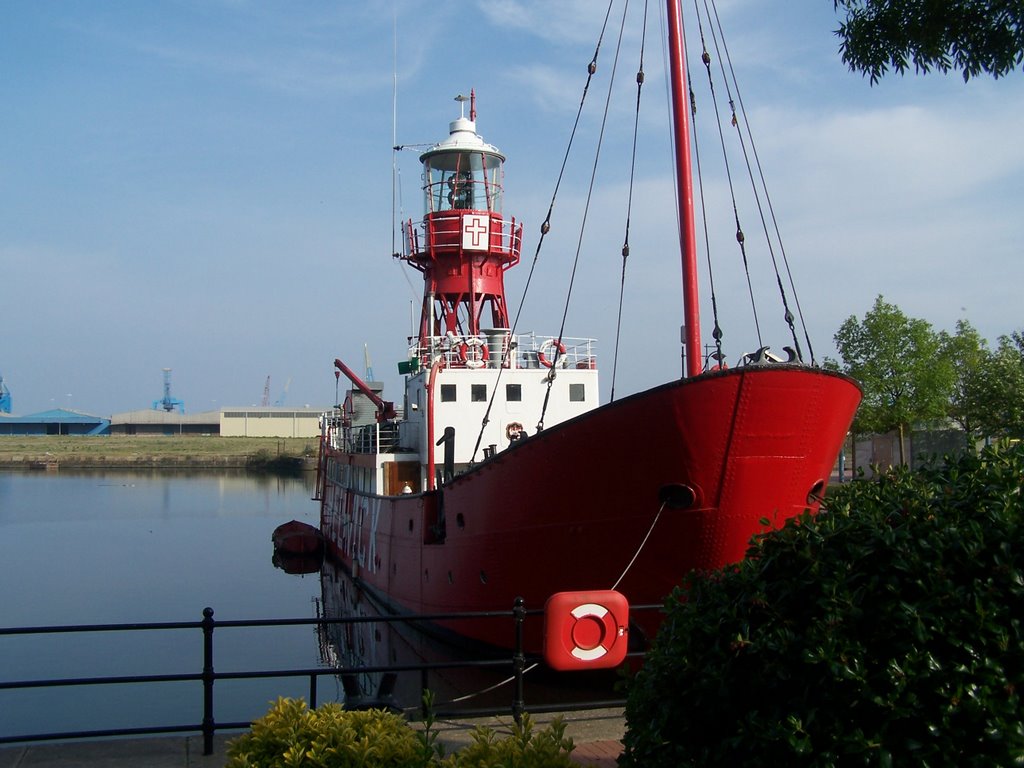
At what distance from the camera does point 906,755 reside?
3012 mm

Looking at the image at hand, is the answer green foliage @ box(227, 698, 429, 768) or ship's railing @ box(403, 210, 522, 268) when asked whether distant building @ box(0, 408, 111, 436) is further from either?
green foliage @ box(227, 698, 429, 768)

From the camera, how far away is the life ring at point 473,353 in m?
19.5

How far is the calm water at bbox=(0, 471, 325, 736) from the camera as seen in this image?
50.0 feet

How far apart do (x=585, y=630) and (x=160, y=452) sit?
101148 mm

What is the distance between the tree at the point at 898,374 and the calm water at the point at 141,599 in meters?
18.7

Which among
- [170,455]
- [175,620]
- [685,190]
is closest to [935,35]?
[685,190]

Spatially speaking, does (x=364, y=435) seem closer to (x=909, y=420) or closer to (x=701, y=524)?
(x=701, y=524)

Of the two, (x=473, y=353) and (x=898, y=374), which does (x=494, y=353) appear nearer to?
(x=473, y=353)

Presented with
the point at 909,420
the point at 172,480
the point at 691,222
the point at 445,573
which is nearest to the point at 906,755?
the point at 691,222

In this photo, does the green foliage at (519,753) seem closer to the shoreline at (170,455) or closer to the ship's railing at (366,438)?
the ship's railing at (366,438)

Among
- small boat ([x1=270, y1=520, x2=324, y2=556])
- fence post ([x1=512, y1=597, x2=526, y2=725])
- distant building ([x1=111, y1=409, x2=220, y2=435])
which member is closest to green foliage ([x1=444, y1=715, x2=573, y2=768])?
fence post ([x1=512, y1=597, x2=526, y2=725])

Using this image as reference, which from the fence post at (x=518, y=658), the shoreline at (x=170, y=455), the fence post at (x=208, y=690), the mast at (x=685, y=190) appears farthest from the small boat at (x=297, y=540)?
the shoreline at (x=170, y=455)

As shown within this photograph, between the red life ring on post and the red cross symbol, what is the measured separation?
56.3 ft

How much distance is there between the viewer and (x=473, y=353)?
2008cm
